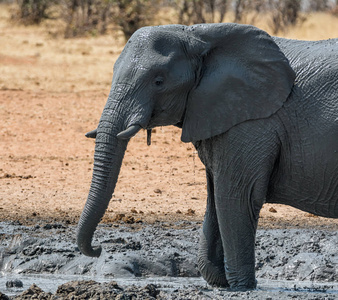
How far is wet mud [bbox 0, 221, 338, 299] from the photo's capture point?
6223mm

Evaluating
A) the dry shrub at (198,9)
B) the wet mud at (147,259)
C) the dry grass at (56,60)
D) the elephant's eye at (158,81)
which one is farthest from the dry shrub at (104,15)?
the elephant's eye at (158,81)

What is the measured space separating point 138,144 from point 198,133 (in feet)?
20.3

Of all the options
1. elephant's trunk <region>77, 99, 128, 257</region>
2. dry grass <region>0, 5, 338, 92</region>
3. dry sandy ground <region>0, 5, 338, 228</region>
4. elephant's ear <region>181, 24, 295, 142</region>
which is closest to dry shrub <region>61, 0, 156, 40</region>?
dry grass <region>0, 5, 338, 92</region>

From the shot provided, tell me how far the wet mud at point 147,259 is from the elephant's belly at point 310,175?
1.14 m

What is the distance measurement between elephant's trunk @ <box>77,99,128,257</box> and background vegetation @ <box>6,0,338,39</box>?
12.1 meters

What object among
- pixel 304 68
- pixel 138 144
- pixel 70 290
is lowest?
pixel 138 144

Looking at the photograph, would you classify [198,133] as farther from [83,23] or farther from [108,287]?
[83,23]

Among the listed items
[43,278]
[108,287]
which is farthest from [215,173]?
[43,278]

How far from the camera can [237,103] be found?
4.73 m

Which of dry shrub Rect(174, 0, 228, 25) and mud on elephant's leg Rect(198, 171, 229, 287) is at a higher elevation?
dry shrub Rect(174, 0, 228, 25)

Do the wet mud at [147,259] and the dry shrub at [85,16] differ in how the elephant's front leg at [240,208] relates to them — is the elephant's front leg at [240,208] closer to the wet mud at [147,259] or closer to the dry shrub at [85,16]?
the wet mud at [147,259]

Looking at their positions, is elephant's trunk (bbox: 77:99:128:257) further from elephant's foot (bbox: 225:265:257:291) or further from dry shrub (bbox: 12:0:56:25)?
dry shrub (bbox: 12:0:56:25)

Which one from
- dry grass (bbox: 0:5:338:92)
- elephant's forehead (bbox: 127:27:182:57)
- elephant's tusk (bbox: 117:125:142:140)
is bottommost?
dry grass (bbox: 0:5:338:92)

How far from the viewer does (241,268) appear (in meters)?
5.00
